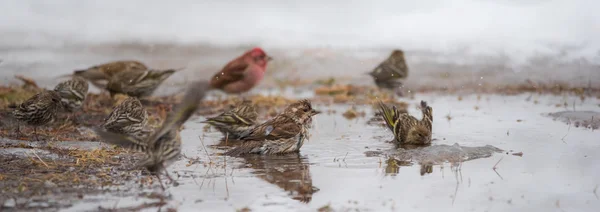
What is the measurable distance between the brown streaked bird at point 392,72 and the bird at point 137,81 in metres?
5.79

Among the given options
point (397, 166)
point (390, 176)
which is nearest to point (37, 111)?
point (397, 166)

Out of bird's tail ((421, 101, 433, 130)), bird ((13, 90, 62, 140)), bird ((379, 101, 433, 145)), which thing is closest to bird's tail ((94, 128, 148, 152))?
bird ((13, 90, 62, 140))

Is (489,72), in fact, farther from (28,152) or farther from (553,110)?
(28,152)

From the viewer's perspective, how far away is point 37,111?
32.3 feet

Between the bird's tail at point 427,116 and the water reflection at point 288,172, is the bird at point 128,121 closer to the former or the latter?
the water reflection at point 288,172

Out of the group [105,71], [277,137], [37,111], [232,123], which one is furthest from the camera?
[105,71]

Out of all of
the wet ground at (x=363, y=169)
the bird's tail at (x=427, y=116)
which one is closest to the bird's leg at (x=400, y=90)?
the wet ground at (x=363, y=169)

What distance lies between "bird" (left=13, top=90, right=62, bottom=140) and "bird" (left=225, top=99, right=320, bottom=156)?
9.16 feet

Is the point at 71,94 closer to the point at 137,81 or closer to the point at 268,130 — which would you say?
the point at 137,81

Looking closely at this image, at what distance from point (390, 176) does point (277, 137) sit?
2026 mm

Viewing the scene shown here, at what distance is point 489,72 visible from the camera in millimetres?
18406

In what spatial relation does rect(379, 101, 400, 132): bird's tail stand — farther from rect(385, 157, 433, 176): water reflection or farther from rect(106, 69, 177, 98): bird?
rect(106, 69, 177, 98): bird

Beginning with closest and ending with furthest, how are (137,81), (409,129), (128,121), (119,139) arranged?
(119,139) → (409,129) → (128,121) → (137,81)

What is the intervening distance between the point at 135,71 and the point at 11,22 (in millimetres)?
10547
